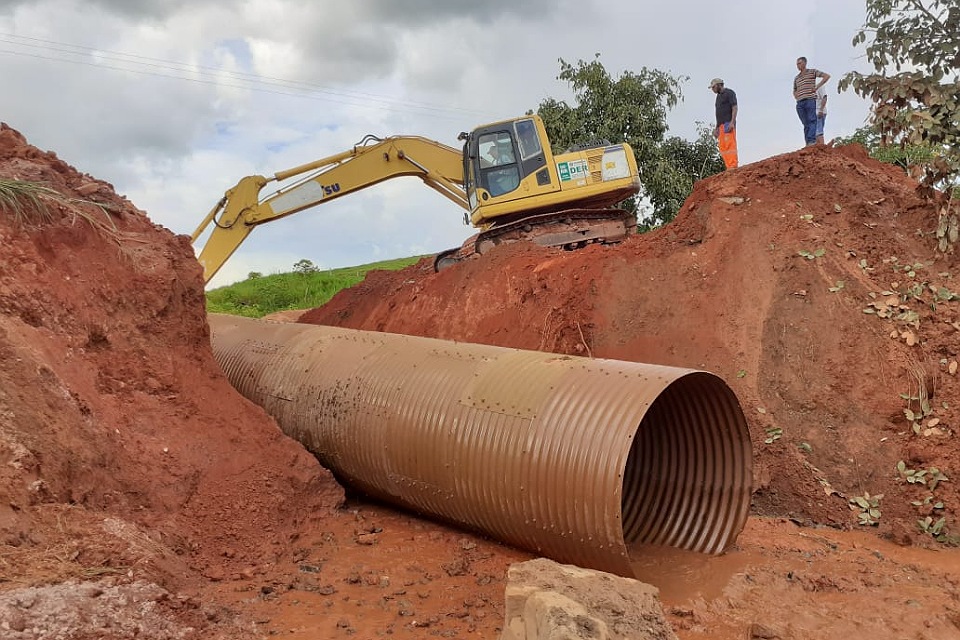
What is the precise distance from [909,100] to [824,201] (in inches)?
124

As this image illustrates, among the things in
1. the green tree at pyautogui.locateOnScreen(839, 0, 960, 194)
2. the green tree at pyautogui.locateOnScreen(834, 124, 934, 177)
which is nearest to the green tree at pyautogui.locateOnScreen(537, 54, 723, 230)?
the green tree at pyautogui.locateOnScreen(834, 124, 934, 177)

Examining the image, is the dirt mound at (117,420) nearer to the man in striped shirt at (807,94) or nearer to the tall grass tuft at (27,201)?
the tall grass tuft at (27,201)

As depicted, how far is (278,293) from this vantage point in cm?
2559

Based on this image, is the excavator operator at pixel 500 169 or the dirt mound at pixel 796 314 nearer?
the dirt mound at pixel 796 314

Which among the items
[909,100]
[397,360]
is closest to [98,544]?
[397,360]

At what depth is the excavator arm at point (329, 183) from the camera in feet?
47.8

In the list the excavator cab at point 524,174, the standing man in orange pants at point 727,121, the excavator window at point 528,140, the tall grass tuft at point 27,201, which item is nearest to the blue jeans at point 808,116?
the standing man in orange pants at point 727,121

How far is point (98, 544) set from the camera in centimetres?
456

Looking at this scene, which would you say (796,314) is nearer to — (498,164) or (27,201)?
(498,164)

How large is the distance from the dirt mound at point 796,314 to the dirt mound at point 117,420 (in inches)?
189

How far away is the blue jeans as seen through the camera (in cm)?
1295

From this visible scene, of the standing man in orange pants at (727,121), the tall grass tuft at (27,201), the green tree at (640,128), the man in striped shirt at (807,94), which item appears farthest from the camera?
the green tree at (640,128)

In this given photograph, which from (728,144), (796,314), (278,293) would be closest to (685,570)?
(796,314)

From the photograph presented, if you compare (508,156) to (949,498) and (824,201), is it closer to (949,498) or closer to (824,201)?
(824,201)
